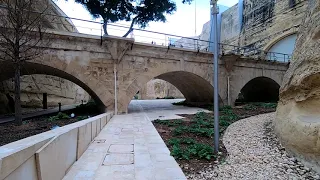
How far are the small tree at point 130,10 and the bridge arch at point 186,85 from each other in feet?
14.3

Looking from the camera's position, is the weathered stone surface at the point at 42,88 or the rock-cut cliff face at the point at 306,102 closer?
the rock-cut cliff face at the point at 306,102

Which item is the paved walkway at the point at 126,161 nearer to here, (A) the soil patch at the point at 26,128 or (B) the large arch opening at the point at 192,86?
(A) the soil patch at the point at 26,128

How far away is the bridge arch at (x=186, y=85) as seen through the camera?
30.5 feet

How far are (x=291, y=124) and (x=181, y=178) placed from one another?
→ 83.0 inches

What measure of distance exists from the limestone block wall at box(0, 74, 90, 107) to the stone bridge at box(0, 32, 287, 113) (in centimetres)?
320

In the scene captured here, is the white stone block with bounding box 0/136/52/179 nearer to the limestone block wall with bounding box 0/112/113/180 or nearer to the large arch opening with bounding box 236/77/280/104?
the limestone block wall with bounding box 0/112/113/180

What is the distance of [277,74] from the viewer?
15.2 metres

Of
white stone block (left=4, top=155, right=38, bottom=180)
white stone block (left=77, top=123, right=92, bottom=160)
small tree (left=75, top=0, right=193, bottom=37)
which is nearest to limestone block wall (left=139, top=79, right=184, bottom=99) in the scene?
small tree (left=75, top=0, right=193, bottom=37)

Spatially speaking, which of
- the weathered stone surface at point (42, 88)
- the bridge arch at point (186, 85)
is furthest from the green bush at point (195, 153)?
the weathered stone surface at point (42, 88)

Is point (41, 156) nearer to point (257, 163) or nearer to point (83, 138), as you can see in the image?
point (83, 138)

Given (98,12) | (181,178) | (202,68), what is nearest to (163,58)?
(202,68)

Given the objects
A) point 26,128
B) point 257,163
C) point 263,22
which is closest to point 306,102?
point 257,163

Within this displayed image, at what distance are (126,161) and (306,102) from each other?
117 inches

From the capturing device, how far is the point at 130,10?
14.0 metres
